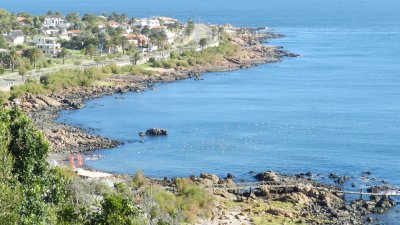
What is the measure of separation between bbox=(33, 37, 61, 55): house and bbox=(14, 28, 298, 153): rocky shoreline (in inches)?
639

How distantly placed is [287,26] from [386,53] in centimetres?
6009

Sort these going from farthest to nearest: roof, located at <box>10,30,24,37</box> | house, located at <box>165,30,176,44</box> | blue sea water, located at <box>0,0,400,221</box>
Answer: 1. house, located at <box>165,30,176,44</box>
2. roof, located at <box>10,30,24,37</box>
3. blue sea water, located at <box>0,0,400,221</box>

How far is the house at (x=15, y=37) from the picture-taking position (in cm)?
10979

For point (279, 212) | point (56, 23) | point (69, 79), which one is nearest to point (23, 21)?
point (56, 23)

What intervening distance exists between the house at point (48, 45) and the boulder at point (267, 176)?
6198 cm

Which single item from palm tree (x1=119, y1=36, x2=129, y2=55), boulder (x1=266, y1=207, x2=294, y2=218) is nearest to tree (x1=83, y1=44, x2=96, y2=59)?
palm tree (x1=119, y1=36, x2=129, y2=55)

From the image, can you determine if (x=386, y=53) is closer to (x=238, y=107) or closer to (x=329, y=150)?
(x=238, y=107)

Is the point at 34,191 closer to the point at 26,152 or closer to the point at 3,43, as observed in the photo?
the point at 26,152

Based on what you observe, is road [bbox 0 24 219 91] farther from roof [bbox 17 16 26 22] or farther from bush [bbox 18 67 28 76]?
roof [bbox 17 16 26 22]

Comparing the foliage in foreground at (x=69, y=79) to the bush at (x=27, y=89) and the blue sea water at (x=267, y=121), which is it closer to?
the bush at (x=27, y=89)

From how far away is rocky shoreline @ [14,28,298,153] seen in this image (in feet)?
197

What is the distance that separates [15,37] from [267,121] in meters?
54.9

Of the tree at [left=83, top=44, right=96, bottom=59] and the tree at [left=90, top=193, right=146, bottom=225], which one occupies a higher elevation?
the tree at [left=90, top=193, right=146, bottom=225]

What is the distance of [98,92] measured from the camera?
85.9 meters
